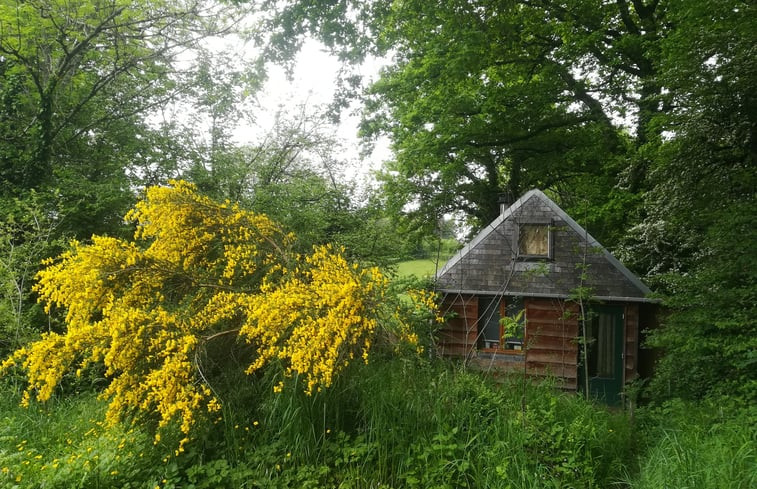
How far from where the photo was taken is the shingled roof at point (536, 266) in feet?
26.6

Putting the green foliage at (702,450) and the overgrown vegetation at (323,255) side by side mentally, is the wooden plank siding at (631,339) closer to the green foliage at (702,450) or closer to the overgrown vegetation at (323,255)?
the overgrown vegetation at (323,255)

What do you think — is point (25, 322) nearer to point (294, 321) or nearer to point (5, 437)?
point (5, 437)

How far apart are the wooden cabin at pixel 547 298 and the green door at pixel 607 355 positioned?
0.02 meters

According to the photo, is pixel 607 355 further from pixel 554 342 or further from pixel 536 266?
pixel 536 266

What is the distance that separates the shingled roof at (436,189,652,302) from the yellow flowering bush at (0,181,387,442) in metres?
4.93

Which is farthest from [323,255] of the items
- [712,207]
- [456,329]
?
[456,329]

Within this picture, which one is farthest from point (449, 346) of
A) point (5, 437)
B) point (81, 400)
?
point (5, 437)

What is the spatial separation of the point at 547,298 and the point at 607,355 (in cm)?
195

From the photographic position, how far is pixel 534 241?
888 centimetres

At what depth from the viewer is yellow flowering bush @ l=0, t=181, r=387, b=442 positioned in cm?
322

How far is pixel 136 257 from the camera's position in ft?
12.2

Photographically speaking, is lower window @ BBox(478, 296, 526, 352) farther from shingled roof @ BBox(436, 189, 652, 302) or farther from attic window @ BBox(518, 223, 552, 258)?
attic window @ BBox(518, 223, 552, 258)

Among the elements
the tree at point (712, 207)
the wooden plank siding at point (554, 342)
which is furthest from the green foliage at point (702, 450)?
the wooden plank siding at point (554, 342)

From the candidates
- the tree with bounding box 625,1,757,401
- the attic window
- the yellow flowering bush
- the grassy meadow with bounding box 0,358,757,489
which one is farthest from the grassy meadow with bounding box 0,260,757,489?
the attic window
